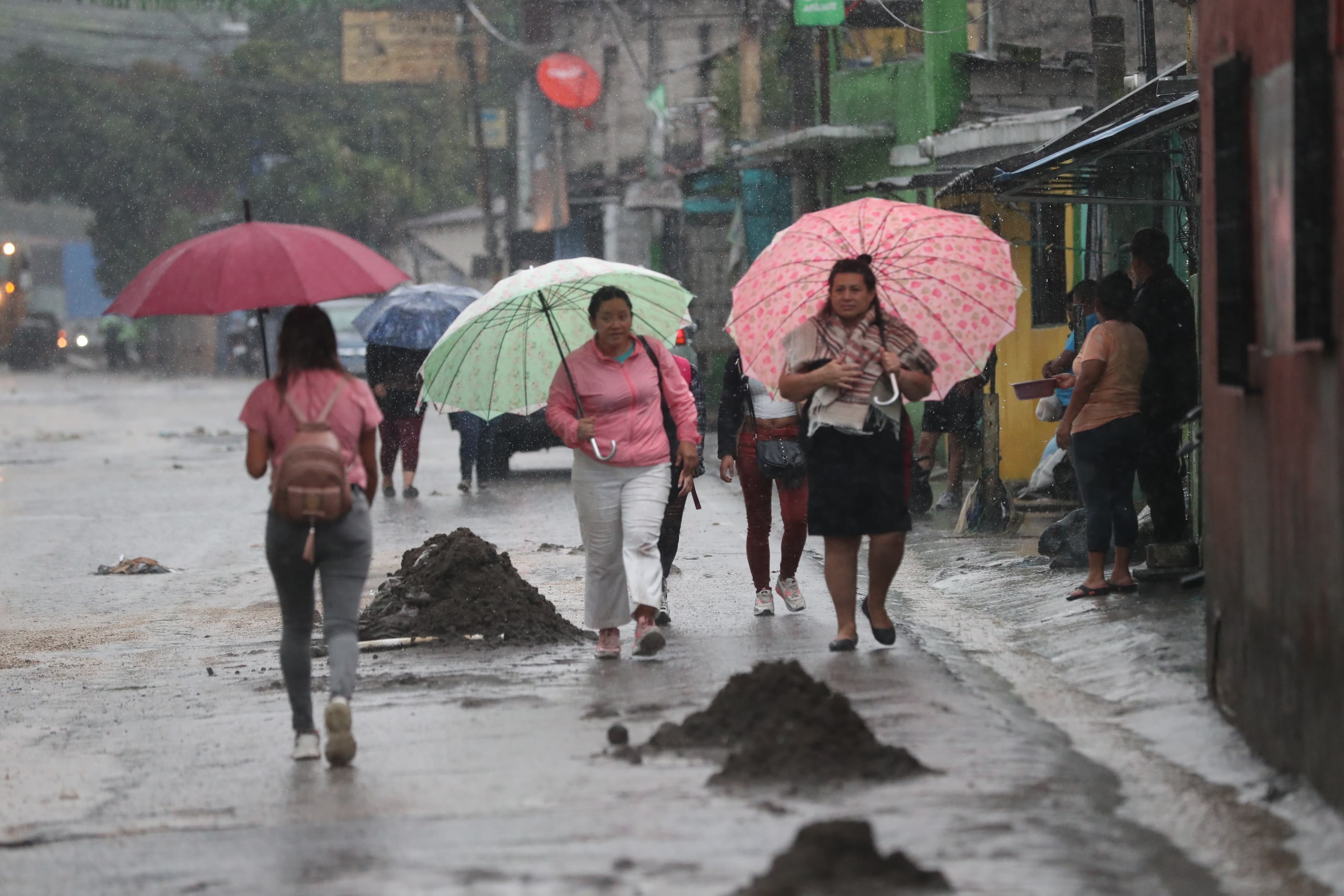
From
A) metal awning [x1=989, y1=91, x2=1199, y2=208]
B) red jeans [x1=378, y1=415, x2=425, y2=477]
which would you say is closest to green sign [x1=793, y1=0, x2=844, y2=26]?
red jeans [x1=378, y1=415, x2=425, y2=477]

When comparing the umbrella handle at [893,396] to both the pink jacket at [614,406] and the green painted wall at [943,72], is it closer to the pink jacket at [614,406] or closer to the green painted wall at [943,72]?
the pink jacket at [614,406]

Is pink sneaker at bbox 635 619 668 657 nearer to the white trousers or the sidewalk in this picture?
the white trousers

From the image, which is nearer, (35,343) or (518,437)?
(518,437)

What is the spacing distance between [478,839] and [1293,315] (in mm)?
2812

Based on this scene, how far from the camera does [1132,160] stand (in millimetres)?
12328

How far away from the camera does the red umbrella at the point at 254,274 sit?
20.1 feet

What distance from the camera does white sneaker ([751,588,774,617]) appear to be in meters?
9.50

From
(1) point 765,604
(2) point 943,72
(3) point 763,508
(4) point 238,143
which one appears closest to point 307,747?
(1) point 765,604

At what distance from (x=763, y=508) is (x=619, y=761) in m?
3.72

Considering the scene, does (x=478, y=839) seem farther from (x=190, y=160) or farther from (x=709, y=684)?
(x=190, y=160)

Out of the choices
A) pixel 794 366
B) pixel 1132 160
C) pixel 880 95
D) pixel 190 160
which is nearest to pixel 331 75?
pixel 190 160

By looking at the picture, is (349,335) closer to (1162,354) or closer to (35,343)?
(35,343)

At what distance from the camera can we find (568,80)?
123 feet

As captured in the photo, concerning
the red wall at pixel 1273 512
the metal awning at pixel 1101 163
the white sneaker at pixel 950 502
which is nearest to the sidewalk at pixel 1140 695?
the red wall at pixel 1273 512
